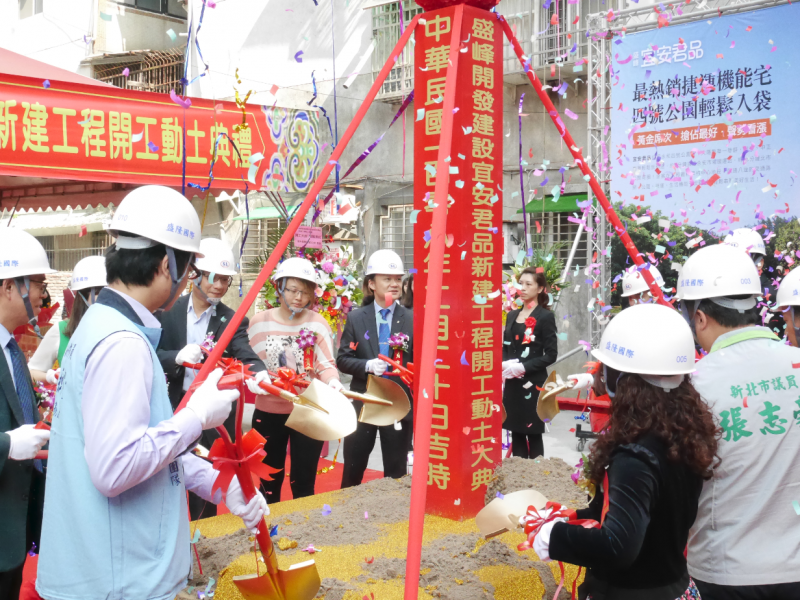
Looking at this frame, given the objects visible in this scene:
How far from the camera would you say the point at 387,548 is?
283cm

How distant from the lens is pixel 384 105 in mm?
11477

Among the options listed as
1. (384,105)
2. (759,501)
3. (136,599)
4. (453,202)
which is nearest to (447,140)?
(453,202)

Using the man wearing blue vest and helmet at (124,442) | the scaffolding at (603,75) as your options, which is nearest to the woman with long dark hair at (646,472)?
the man wearing blue vest and helmet at (124,442)

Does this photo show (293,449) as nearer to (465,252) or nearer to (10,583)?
(465,252)

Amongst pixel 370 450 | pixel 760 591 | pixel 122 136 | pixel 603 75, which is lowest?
pixel 370 450

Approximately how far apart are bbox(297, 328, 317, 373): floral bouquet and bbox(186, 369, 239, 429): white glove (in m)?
2.39

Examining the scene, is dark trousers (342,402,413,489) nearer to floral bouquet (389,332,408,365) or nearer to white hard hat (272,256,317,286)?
floral bouquet (389,332,408,365)

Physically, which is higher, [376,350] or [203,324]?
[203,324]

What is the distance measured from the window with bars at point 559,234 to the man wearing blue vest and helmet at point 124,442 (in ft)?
26.6

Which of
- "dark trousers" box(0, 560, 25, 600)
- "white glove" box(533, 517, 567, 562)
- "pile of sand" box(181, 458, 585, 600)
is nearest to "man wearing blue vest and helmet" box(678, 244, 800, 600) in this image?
"white glove" box(533, 517, 567, 562)

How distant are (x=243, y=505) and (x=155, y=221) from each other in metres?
0.76

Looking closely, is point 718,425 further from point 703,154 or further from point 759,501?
point 703,154

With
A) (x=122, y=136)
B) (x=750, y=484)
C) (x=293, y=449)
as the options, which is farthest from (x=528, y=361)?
(x=122, y=136)

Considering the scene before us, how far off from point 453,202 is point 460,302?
1.43ft
